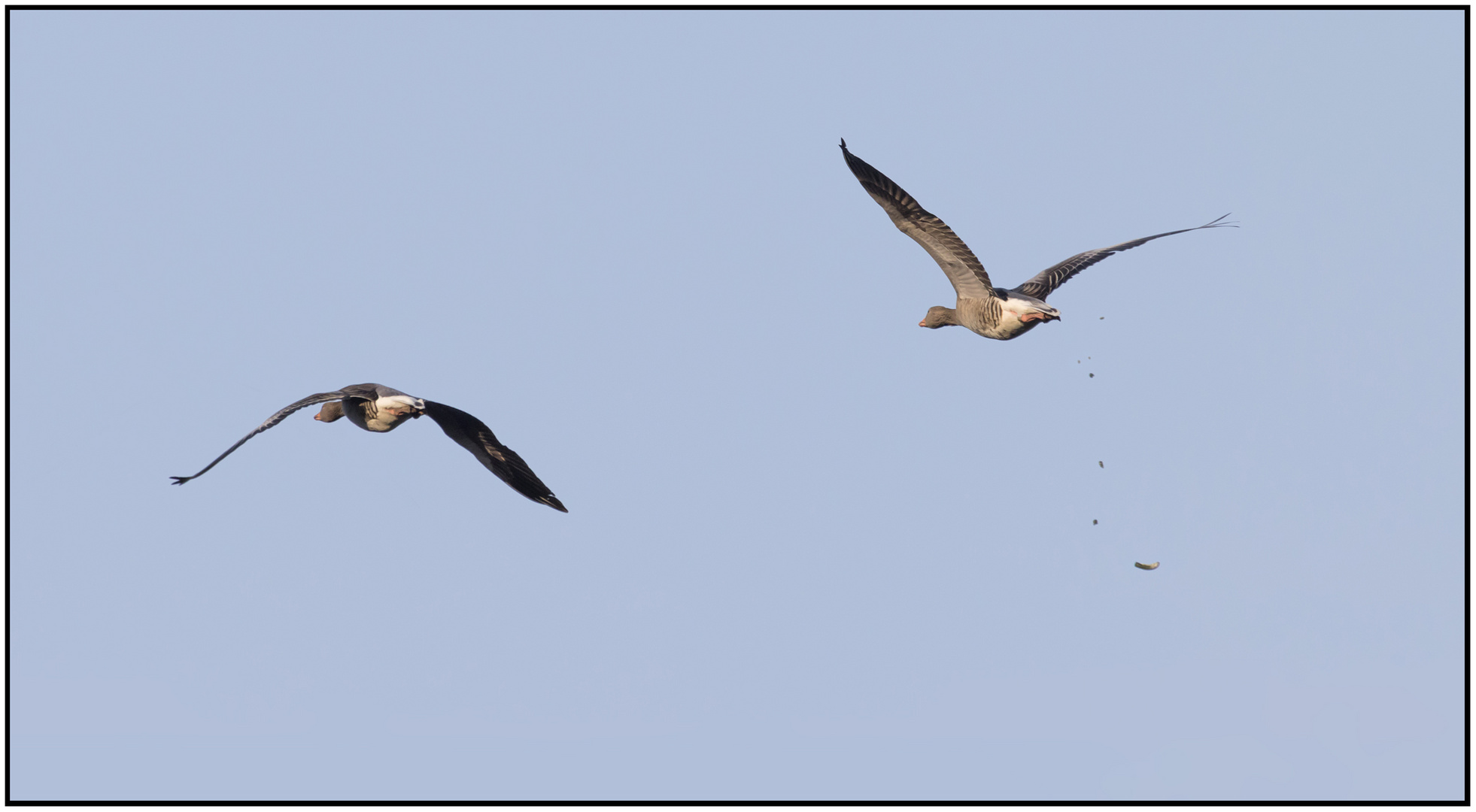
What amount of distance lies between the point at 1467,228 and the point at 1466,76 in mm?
2912

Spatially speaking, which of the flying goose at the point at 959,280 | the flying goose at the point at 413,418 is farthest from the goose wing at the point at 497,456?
the flying goose at the point at 959,280

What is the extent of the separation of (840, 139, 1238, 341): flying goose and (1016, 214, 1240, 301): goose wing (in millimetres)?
220

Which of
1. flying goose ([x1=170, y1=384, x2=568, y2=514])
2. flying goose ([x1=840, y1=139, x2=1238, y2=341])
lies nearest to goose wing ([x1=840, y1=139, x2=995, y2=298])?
flying goose ([x1=840, y1=139, x2=1238, y2=341])

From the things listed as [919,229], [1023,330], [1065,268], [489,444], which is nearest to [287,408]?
[489,444]

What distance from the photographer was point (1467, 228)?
93.5ft

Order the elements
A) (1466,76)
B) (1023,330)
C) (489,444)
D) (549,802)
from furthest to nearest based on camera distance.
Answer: (1466,76), (489,444), (1023,330), (549,802)

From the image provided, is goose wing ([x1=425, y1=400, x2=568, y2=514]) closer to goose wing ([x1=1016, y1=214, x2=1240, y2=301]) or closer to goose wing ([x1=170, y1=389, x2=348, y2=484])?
goose wing ([x1=170, y1=389, x2=348, y2=484])

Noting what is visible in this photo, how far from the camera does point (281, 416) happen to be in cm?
2050

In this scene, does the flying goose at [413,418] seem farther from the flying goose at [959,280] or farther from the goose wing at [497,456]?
the flying goose at [959,280]

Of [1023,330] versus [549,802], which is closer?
[549,802]

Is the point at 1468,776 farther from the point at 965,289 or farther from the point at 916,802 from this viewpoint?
the point at 965,289

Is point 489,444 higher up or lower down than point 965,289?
lower down

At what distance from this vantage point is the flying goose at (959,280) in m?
22.9

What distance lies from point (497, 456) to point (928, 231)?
28.8 feet
